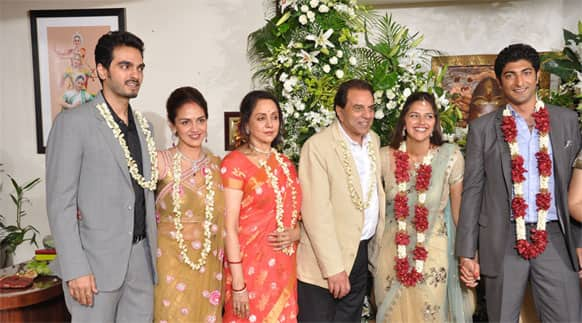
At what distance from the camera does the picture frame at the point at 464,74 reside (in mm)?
4078

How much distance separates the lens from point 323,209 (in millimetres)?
2578

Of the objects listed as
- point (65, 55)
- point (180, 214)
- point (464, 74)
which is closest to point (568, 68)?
point (464, 74)

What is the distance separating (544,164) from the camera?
99.3 inches

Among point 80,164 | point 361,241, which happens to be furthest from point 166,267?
point 361,241

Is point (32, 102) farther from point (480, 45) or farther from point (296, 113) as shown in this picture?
point (480, 45)

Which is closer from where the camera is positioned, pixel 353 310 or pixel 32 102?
pixel 353 310

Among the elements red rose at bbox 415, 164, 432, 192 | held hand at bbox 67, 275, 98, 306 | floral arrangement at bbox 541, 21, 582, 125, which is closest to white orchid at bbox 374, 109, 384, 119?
red rose at bbox 415, 164, 432, 192

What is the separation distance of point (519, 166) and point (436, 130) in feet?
1.62

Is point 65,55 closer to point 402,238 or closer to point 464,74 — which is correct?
point 402,238

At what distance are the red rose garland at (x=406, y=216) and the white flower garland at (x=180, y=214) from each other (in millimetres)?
1072

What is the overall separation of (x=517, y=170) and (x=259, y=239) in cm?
141

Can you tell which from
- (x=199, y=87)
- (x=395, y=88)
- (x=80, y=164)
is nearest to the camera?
(x=80, y=164)

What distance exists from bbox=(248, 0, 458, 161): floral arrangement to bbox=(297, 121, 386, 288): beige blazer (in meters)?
0.64

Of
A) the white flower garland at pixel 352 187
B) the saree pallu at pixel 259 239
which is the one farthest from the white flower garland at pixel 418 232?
the saree pallu at pixel 259 239
